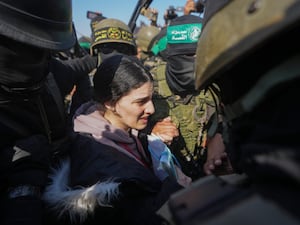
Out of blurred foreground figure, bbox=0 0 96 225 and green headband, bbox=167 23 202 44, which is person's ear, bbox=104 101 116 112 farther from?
green headband, bbox=167 23 202 44

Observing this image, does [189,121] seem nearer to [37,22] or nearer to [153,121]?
[153,121]

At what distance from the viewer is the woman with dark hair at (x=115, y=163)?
1.33 meters

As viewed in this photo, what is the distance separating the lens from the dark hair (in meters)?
1.92

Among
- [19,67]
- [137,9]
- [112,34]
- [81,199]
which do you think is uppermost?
[137,9]

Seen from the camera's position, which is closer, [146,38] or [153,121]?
[153,121]

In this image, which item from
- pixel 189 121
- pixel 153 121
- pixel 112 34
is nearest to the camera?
pixel 153 121

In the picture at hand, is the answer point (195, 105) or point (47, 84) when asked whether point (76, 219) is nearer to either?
point (47, 84)

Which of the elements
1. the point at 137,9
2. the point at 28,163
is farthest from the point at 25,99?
the point at 137,9

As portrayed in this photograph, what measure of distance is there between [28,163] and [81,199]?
27cm

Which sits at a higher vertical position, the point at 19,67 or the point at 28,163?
the point at 19,67

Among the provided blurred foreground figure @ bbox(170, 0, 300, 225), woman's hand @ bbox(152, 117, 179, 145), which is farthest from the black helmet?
woman's hand @ bbox(152, 117, 179, 145)

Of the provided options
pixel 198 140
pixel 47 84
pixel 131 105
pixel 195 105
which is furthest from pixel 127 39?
pixel 47 84

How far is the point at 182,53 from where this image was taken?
2730 mm

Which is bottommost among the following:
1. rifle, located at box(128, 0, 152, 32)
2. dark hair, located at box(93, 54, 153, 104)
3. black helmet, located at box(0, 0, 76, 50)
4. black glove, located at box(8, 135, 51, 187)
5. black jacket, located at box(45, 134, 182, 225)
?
black jacket, located at box(45, 134, 182, 225)
